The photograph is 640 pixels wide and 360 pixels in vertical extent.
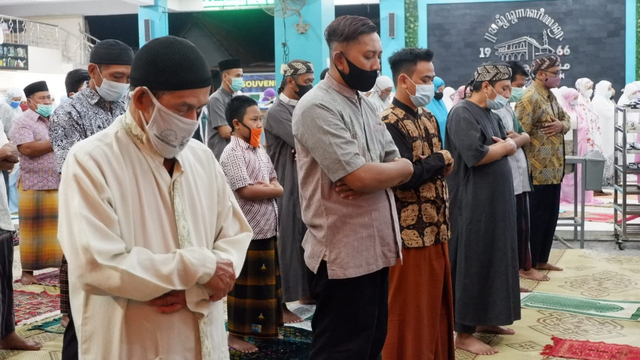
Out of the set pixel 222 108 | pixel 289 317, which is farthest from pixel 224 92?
pixel 289 317

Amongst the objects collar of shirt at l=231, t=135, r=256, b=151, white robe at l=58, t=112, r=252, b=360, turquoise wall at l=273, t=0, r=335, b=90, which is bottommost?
white robe at l=58, t=112, r=252, b=360

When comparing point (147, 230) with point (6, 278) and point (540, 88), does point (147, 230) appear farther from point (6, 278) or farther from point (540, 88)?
point (540, 88)

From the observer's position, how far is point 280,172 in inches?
196

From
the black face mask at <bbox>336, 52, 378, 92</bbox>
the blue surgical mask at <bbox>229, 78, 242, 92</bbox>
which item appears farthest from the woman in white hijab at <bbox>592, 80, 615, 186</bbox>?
the black face mask at <bbox>336, 52, 378, 92</bbox>

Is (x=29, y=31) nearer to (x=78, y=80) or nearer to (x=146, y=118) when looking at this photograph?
(x=78, y=80)

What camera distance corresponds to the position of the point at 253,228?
416 centimetres

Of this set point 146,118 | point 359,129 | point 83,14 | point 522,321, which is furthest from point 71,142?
point 83,14

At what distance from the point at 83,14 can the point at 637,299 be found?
18.4m

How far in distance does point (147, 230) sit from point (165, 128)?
0.25 meters

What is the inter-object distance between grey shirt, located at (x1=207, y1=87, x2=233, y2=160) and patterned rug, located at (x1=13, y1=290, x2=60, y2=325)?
5.15 feet

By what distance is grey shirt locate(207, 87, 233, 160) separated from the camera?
5.79 metres

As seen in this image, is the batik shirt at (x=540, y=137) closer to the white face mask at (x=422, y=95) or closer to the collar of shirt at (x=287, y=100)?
the collar of shirt at (x=287, y=100)

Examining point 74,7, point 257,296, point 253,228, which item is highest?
point 74,7

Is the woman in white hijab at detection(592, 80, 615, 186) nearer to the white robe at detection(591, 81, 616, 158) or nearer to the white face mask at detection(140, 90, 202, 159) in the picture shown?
the white robe at detection(591, 81, 616, 158)
